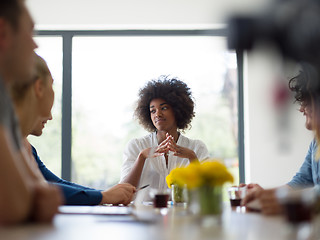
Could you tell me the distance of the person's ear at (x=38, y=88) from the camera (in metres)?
1.78

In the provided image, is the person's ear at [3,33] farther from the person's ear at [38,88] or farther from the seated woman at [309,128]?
the seated woman at [309,128]

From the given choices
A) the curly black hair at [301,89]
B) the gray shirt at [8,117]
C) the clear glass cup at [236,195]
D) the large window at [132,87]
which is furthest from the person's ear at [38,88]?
the large window at [132,87]

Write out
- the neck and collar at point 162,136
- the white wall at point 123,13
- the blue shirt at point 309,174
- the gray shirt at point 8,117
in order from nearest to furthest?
the gray shirt at point 8,117, the blue shirt at point 309,174, the neck and collar at point 162,136, the white wall at point 123,13

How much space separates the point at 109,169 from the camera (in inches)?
191

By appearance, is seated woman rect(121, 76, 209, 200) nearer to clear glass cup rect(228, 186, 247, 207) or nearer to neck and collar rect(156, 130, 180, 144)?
neck and collar rect(156, 130, 180, 144)

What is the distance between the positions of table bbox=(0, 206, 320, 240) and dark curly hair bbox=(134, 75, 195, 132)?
2.48 meters

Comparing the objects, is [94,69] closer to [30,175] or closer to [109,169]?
[109,169]

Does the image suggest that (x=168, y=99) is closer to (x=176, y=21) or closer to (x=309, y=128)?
(x=176, y=21)

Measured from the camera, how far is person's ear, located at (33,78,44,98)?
1781mm

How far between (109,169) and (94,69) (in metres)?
1.10

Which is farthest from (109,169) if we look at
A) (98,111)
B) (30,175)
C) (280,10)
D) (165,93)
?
(280,10)

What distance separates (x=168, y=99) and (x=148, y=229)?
8.93 feet

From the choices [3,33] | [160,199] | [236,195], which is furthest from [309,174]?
[3,33]

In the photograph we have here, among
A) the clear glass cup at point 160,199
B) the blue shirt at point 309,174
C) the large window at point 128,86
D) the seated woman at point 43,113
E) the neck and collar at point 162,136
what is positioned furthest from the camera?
the large window at point 128,86
